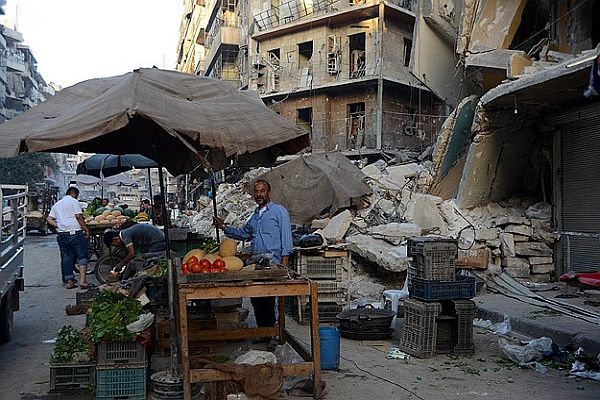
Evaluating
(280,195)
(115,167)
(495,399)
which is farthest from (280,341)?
(280,195)

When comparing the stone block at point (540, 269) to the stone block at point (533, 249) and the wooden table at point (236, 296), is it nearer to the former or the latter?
the stone block at point (533, 249)

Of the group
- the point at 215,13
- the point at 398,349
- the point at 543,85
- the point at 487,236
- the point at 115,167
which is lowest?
the point at 398,349

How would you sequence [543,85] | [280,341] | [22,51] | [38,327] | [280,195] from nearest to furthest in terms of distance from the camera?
[280,341] → [38,327] → [543,85] → [280,195] → [22,51]

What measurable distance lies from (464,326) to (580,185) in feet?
20.2

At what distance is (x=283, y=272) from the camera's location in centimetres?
573

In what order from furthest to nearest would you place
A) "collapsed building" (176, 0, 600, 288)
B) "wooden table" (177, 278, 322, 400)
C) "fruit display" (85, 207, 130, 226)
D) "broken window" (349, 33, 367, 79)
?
"broken window" (349, 33, 367, 79), "fruit display" (85, 207, 130, 226), "collapsed building" (176, 0, 600, 288), "wooden table" (177, 278, 322, 400)

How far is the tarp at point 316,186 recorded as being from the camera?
16.6m

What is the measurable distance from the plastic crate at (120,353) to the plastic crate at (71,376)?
31 centimetres

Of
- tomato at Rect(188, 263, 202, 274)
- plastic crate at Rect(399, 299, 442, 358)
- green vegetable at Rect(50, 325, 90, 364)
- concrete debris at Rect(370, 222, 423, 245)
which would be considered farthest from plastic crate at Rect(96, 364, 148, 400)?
concrete debris at Rect(370, 222, 423, 245)

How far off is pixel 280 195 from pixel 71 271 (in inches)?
264

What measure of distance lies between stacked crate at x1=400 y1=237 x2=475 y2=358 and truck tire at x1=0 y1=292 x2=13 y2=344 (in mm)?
4965

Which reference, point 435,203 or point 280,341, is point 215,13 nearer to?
point 435,203

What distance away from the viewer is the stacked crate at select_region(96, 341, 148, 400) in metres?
5.52

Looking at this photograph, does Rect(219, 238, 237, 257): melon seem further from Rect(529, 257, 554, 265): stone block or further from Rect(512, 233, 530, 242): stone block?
Rect(529, 257, 554, 265): stone block
